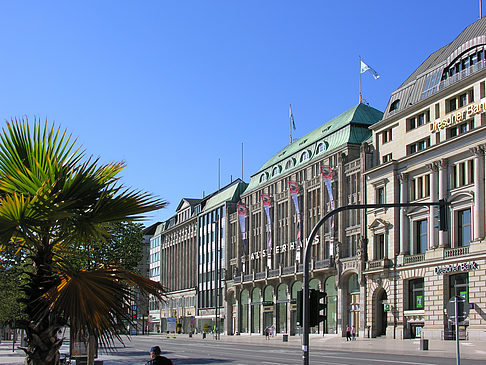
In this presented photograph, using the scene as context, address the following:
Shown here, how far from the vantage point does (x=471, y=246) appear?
5619 cm

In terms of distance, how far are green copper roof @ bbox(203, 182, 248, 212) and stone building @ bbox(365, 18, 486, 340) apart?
1817 inches

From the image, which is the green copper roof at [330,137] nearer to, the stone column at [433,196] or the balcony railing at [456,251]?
the stone column at [433,196]

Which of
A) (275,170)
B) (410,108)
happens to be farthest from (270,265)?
(410,108)

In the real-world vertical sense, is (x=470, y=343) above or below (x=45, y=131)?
below

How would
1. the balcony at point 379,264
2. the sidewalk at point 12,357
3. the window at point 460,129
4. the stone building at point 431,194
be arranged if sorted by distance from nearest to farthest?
the sidewalk at point 12,357 → the stone building at point 431,194 → the window at point 460,129 → the balcony at point 379,264

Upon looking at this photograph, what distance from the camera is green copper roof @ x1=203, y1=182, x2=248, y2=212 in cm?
11721

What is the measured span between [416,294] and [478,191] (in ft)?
40.3

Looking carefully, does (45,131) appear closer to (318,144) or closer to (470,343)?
(470,343)

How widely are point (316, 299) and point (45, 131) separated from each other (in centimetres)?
881

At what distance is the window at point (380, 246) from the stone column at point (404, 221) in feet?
12.6

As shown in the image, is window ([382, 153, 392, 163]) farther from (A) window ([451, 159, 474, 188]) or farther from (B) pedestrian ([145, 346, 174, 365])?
(B) pedestrian ([145, 346, 174, 365])

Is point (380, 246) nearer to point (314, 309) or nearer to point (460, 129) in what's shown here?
point (460, 129)

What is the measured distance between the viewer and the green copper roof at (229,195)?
4615 inches

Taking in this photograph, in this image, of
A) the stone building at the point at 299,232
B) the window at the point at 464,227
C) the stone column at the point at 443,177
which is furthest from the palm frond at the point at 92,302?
the stone building at the point at 299,232
